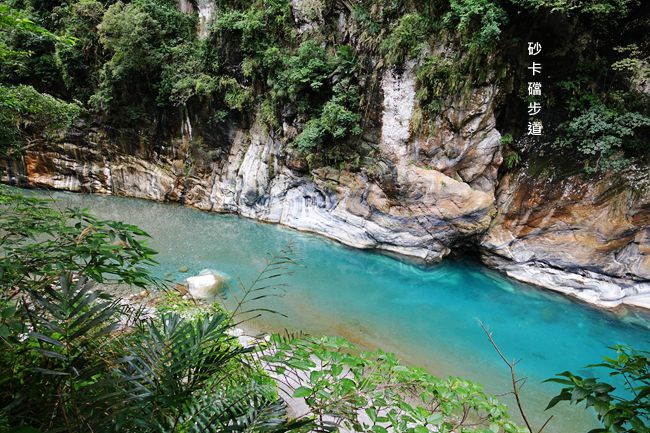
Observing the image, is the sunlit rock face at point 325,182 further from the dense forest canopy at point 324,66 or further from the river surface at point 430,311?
the river surface at point 430,311

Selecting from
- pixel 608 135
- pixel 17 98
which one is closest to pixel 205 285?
pixel 17 98

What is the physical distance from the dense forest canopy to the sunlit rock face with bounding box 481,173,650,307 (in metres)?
0.86

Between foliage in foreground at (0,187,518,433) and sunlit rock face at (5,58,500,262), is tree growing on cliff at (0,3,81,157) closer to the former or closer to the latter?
foliage in foreground at (0,187,518,433)

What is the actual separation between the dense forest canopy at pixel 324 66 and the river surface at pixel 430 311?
3.41 metres

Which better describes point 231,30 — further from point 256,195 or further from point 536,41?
point 536,41

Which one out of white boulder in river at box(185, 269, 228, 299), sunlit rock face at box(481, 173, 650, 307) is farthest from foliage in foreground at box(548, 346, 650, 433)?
sunlit rock face at box(481, 173, 650, 307)

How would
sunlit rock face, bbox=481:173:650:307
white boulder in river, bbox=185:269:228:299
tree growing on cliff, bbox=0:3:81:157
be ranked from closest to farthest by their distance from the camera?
tree growing on cliff, bbox=0:3:81:157, white boulder in river, bbox=185:269:228:299, sunlit rock face, bbox=481:173:650:307

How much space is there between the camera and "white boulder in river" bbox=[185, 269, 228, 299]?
635 cm

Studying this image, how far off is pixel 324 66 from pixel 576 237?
26.8 feet

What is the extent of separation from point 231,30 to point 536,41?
9.36 m

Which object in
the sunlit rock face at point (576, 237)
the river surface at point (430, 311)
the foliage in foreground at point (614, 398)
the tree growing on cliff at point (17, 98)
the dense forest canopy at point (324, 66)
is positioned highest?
the dense forest canopy at point (324, 66)

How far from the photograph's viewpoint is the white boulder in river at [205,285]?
6348 millimetres

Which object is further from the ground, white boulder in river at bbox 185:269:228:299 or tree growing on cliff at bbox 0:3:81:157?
tree growing on cliff at bbox 0:3:81:157

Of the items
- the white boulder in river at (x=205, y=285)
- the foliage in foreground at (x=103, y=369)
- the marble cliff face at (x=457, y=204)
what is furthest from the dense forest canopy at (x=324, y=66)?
the white boulder in river at (x=205, y=285)
